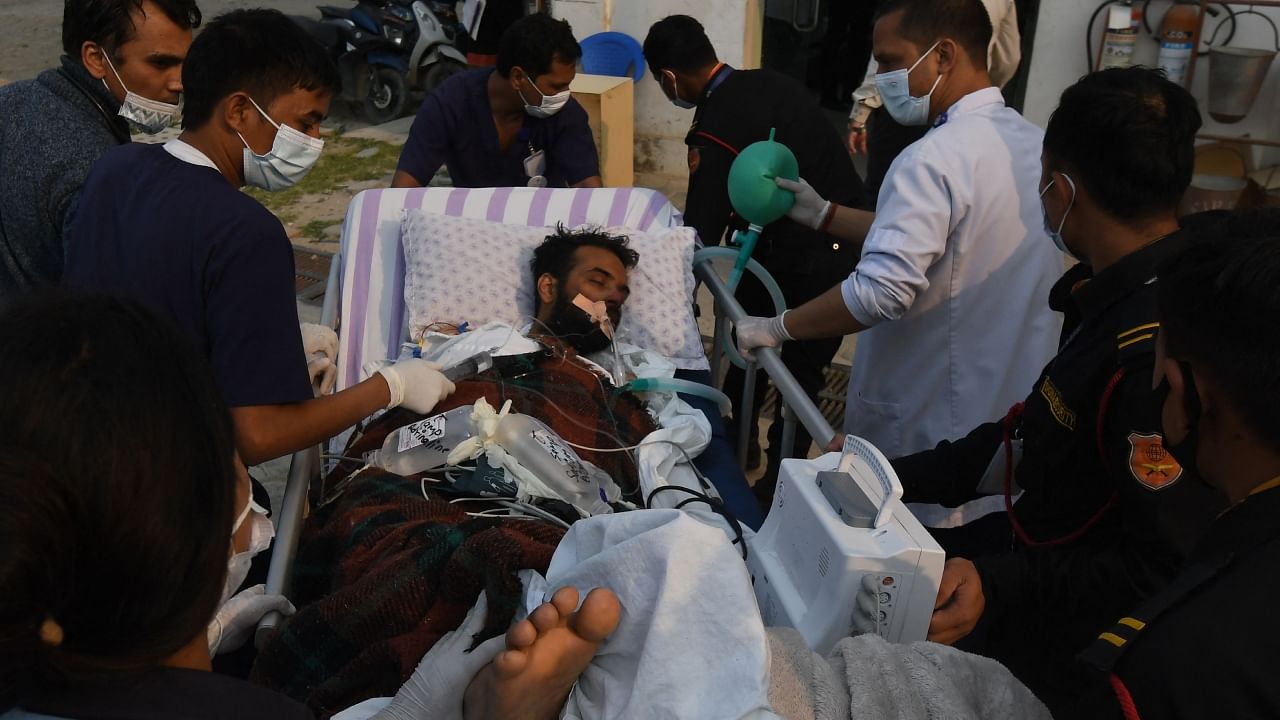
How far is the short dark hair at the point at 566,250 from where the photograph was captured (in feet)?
11.0

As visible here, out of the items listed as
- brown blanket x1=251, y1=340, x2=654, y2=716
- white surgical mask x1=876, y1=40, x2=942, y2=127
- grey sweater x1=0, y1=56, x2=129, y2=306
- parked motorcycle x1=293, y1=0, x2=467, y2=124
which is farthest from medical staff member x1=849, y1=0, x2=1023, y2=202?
parked motorcycle x1=293, y1=0, x2=467, y2=124

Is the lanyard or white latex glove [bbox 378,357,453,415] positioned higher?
the lanyard

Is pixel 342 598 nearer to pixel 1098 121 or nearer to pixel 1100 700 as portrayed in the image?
pixel 1100 700

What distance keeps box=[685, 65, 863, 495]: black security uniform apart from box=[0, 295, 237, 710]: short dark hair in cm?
261

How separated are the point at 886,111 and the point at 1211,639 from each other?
3.34m

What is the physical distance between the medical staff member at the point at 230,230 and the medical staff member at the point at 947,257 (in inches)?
53.2

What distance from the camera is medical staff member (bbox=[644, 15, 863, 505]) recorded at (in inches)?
129

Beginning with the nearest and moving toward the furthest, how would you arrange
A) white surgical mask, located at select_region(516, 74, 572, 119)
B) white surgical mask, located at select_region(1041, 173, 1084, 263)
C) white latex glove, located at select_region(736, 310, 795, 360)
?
1. white surgical mask, located at select_region(1041, 173, 1084, 263)
2. white latex glove, located at select_region(736, 310, 795, 360)
3. white surgical mask, located at select_region(516, 74, 572, 119)

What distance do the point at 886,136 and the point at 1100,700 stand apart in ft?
11.0

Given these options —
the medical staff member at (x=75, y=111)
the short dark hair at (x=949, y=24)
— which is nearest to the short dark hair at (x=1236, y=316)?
the short dark hair at (x=949, y=24)

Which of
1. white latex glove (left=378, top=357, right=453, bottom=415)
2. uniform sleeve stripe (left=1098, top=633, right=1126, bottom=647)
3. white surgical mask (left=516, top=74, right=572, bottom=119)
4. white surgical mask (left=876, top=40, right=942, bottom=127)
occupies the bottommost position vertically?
white latex glove (left=378, top=357, right=453, bottom=415)

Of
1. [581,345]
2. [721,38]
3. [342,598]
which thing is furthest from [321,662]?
[721,38]

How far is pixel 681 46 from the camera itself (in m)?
3.38

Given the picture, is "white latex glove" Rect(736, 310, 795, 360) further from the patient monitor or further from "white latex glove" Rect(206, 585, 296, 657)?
"white latex glove" Rect(206, 585, 296, 657)
